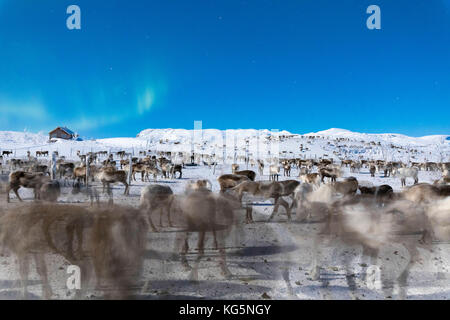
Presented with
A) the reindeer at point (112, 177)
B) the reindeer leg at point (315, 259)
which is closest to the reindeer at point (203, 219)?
the reindeer leg at point (315, 259)

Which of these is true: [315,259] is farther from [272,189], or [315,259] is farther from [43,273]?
[43,273]

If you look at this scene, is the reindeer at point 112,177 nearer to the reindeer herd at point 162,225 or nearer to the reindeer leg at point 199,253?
the reindeer herd at point 162,225

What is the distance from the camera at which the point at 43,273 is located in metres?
3.12

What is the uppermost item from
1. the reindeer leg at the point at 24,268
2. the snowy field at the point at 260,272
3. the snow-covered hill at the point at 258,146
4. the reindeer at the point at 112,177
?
the snow-covered hill at the point at 258,146

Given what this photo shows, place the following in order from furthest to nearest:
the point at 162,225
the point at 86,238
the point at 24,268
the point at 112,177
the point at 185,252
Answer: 1. the point at 112,177
2. the point at 185,252
3. the point at 162,225
4. the point at 24,268
5. the point at 86,238

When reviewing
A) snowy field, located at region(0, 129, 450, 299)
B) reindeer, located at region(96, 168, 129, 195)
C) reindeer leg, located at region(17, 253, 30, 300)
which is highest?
reindeer, located at region(96, 168, 129, 195)

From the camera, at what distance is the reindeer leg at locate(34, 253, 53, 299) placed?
303 centimetres

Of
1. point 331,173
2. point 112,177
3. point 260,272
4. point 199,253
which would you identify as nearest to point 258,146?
point 331,173

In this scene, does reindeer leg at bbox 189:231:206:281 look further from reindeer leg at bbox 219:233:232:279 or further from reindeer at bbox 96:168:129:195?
reindeer at bbox 96:168:129:195

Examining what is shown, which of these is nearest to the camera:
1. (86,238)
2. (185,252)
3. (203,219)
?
(86,238)

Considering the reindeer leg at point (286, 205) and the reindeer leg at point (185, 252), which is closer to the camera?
the reindeer leg at point (185, 252)

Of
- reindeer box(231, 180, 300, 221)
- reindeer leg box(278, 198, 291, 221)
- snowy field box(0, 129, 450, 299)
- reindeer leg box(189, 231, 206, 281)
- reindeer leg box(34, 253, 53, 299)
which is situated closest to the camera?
reindeer leg box(34, 253, 53, 299)

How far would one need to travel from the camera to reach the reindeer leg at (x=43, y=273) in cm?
303

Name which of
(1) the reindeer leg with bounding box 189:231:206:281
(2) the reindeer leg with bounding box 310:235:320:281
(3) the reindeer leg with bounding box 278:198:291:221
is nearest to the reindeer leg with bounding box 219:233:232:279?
(1) the reindeer leg with bounding box 189:231:206:281
